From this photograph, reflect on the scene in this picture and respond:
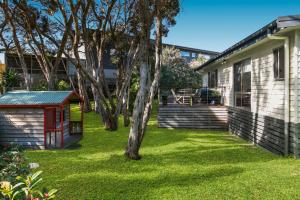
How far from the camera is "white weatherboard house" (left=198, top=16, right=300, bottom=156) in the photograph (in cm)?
906

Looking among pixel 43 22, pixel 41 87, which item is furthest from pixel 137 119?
pixel 41 87

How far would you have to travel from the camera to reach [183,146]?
11.8 m

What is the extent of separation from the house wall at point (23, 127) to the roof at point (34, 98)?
11.3 inches

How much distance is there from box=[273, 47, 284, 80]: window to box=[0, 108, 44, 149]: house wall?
8.83 meters

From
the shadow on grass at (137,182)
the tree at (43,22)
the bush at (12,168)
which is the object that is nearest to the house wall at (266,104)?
the shadow on grass at (137,182)

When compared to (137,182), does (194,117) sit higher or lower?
higher

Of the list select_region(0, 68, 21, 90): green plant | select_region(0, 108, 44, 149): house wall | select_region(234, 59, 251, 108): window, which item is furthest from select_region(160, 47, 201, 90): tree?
select_region(0, 108, 44, 149): house wall

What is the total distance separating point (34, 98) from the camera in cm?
1223

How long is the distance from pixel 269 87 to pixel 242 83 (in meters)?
3.66

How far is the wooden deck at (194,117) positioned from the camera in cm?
1733

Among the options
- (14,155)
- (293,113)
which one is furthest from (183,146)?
(14,155)

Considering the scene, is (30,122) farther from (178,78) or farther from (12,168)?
(178,78)

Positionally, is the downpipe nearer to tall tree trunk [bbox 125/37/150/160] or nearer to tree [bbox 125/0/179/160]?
tree [bbox 125/0/179/160]

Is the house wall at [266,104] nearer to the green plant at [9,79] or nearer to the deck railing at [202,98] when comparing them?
the deck railing at [202,98]
